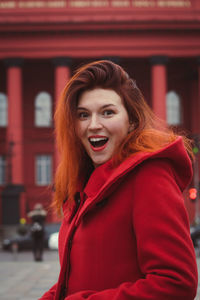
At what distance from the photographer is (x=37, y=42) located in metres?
31.5

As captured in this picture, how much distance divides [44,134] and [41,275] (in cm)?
2394

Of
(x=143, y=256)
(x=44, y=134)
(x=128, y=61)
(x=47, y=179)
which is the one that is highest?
(x=128, y=61)

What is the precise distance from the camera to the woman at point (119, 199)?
1.76m

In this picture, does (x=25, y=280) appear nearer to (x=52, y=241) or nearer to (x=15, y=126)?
(x=52, y=241)

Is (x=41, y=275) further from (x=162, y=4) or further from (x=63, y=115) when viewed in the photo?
(x=162, y=4)

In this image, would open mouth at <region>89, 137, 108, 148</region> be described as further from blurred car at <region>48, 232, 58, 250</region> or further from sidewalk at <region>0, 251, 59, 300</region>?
blurred car at <region>48, 232, 58, 250</region>

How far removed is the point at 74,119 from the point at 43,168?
109ft

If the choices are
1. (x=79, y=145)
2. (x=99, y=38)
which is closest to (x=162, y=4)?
(x=99, y=38)

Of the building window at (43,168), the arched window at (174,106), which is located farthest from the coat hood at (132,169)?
the arched window at (174,106)

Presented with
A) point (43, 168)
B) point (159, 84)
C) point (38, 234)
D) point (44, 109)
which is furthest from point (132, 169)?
point (44, 109)

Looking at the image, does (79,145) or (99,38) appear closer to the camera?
(79,145)

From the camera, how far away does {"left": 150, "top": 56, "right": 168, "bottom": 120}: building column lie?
1231 inches

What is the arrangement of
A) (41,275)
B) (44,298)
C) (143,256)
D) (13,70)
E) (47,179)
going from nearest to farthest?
(143,256)
(44,298)
(41,275)
(13,70)
(47,179)

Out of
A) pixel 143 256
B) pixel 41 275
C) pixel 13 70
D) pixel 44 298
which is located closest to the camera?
pixel 143 256
